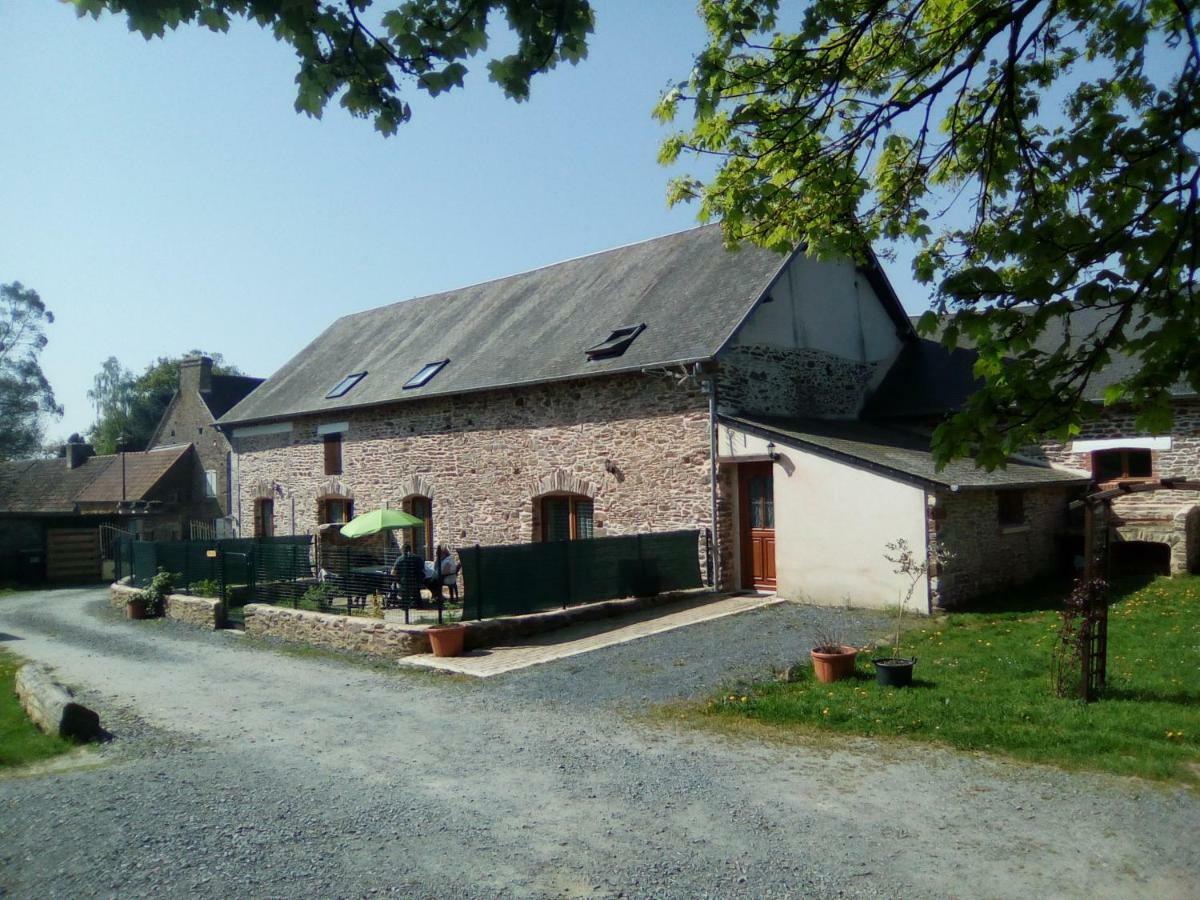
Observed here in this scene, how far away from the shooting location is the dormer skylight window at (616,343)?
16.6m

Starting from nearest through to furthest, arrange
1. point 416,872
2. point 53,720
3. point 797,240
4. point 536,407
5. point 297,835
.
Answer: point 416,872 → point 297,835 → point 797,240 → point 53,720 → point 536,407

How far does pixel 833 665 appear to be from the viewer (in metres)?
9.12

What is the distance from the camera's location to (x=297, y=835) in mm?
5500

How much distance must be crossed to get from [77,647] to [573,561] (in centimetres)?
787

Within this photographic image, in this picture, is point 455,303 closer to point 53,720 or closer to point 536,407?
point 536,407

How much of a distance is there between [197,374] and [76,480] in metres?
6.47

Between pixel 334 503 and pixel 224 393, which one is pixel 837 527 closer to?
pixel 334 503

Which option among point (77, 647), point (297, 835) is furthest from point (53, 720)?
point (77, 647)

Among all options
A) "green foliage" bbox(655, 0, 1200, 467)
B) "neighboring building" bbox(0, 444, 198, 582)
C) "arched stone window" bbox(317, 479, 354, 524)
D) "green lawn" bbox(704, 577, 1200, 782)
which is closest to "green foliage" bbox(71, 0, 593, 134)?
"green foliage" bbox(655, 0, 1200, 467)

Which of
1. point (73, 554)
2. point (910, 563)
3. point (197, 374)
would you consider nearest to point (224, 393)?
point (197, 374)

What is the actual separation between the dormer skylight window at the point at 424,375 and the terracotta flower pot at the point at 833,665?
13.1m

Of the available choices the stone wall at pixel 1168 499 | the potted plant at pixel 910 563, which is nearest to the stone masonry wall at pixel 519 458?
the potted plant at pixel 910 563

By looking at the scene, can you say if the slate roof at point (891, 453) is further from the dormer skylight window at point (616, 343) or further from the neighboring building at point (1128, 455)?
the dormer skylight window at point (616, 343)

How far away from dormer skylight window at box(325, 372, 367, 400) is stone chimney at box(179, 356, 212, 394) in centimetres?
1160
